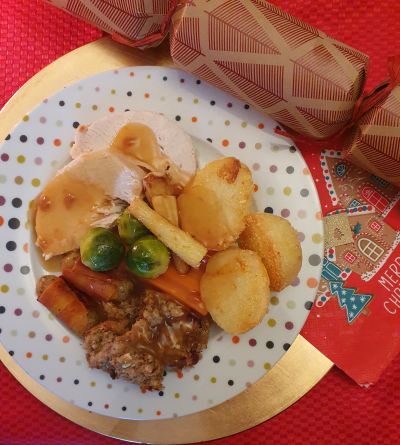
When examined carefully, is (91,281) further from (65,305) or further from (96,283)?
(65,305)

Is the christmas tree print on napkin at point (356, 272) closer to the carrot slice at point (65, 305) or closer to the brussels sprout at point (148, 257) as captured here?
the brussels sprout at point (148, 257)

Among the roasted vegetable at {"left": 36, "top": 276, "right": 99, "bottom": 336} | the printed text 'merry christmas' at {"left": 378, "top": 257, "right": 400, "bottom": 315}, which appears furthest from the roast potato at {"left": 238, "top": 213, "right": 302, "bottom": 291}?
the roasted vegetable at {"left": 36, "top": 276, "right": 99, "bottom": 336}

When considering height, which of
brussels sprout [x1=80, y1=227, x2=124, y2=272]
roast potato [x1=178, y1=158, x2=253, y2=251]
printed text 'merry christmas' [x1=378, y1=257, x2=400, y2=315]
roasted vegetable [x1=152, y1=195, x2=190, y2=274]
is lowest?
brussels sprout [x1=80, y1=227, x2=124, y2=272]


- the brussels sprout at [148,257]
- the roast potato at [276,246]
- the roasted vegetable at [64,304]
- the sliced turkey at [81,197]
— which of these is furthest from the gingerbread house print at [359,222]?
the roasted vegetable at [64,304]

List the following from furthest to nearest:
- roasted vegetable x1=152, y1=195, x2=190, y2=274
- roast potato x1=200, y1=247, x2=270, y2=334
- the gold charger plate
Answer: the gold charger plate, roasted vegetable x1=152, y1=195, x2=190, y2=274, roast potato x1=200, y1=247, x2=270, y2=334

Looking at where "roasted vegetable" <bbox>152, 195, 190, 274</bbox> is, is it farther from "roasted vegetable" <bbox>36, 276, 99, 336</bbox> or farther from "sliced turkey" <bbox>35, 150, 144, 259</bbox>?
"roasted vegetable" <bbox>36, 276, 99, 336</bbox>

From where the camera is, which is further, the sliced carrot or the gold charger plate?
the gold charger plate

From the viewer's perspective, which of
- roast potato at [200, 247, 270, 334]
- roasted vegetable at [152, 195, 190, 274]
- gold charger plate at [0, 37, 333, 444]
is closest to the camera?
roast potato at [200, 247, 270, 334]

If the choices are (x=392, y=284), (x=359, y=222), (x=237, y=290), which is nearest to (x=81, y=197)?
(x=237, y=290)
